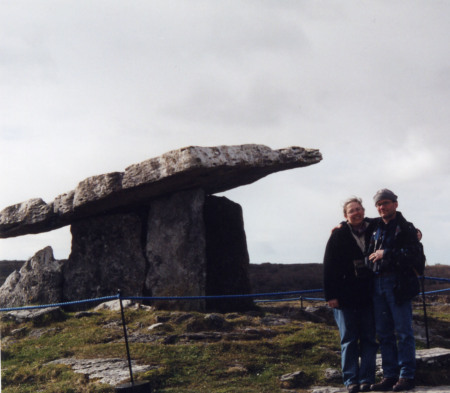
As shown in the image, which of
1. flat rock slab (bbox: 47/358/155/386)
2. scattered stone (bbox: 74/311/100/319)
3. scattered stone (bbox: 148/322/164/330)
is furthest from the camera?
scattered stone (bbox: 74/311/100/319)

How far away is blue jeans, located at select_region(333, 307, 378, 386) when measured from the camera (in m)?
6.15

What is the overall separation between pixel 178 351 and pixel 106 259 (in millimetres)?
5336

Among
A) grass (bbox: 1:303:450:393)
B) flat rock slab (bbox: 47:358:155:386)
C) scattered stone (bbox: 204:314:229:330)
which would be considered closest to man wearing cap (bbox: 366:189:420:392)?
grass (bbox: 1:303:450:393)

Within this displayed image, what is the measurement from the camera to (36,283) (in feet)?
43.4

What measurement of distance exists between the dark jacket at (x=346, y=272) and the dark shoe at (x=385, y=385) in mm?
775

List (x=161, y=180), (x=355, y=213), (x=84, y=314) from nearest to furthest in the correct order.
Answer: (x=355, y=213), (x=84, y=314), (x=161, y=180)

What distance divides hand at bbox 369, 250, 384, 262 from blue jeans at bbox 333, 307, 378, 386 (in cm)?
58

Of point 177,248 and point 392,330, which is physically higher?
point 177,248

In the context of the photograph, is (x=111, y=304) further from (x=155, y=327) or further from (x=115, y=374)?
(x=115, y=374)

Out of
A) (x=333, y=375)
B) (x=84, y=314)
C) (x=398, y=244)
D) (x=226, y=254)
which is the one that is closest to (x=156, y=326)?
(x=84, y=314)

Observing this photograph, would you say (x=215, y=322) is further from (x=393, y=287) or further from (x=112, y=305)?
Result: (x=393, y=287)

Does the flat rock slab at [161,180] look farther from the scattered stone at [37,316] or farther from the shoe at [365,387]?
the shoe at [365,387]

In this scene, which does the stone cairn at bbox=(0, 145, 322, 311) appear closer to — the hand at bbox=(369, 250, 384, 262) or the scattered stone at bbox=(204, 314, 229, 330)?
the scattered stone at bbox=(204, 314, 229, 330)

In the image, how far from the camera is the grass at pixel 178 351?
6969 mm
